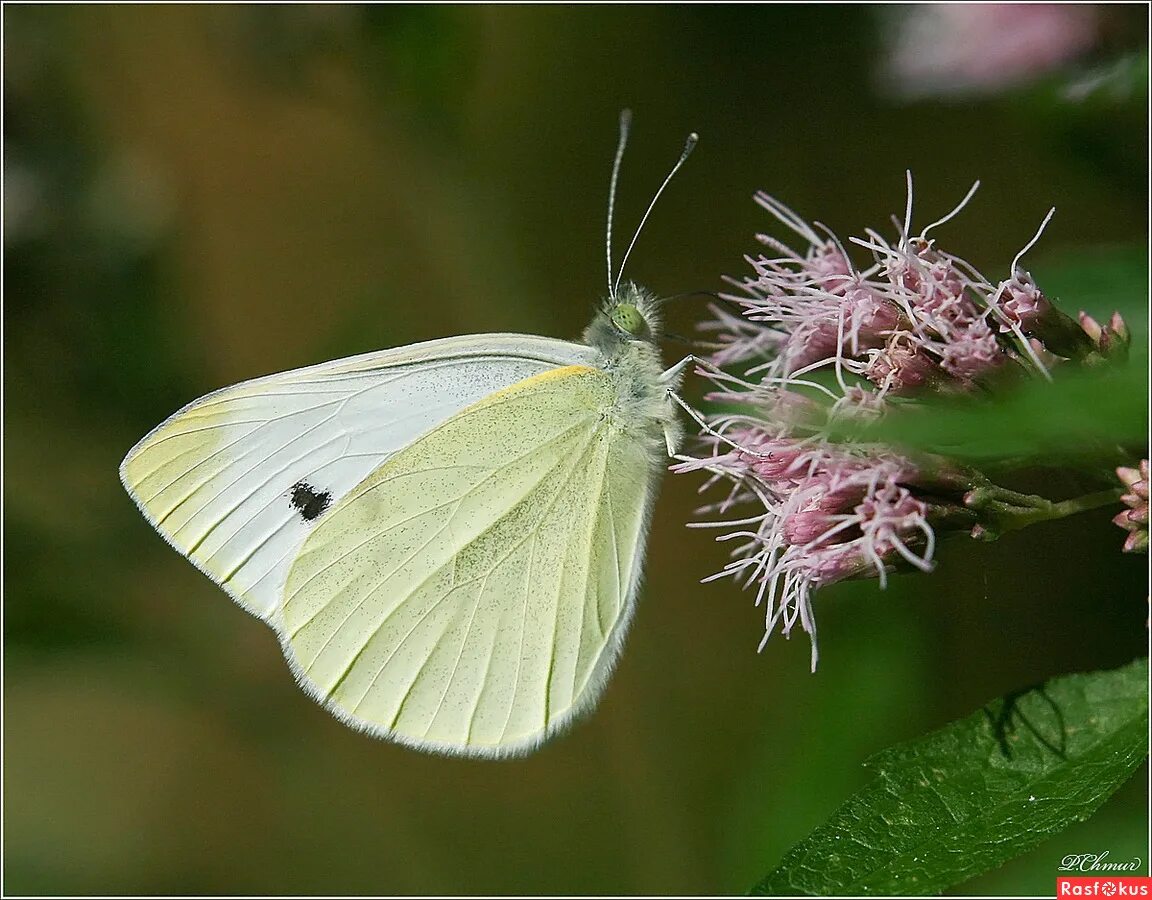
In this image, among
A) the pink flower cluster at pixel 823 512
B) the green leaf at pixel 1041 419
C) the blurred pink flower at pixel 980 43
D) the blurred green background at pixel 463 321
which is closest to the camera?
the green leaf at pixel 1041 419

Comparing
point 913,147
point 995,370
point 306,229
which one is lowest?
point 995,370

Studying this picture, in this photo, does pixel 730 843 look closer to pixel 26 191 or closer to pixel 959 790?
pixel 959 790

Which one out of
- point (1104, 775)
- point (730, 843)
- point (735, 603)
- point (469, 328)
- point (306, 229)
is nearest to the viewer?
point (1104, 775)

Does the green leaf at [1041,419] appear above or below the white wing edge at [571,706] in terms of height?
below

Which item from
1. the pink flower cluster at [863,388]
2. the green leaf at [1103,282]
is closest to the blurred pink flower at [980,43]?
the green leaf at [1103,282]

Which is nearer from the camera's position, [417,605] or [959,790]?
[959,790]

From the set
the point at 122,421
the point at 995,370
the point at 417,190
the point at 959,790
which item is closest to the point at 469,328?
the point at 417,190

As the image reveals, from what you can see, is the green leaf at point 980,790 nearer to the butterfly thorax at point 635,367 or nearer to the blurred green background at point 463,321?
the blurred green background at point 463,321

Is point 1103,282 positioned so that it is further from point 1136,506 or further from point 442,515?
point 442,515
